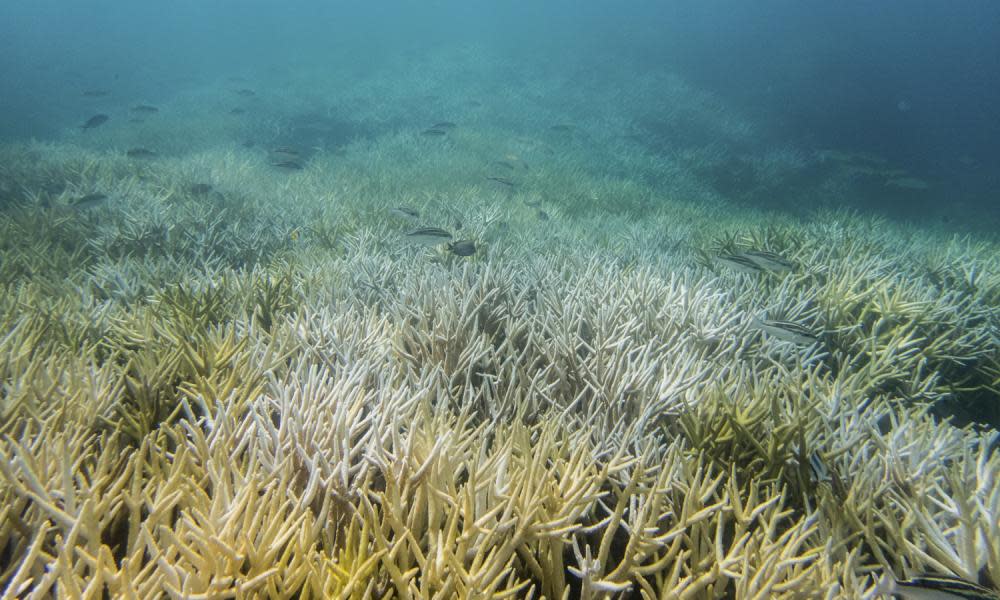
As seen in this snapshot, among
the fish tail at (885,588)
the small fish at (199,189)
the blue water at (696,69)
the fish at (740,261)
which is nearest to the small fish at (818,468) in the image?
the fish tail at (885,588)

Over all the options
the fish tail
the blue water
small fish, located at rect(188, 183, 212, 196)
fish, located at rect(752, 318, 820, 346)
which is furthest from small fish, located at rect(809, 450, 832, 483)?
the blue water

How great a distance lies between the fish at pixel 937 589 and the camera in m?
1.33

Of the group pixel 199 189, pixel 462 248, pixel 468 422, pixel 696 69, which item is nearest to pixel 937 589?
pixel 468 422

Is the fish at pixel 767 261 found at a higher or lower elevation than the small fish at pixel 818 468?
higher

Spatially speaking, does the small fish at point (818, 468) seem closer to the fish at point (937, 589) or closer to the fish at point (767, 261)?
the fish at point (937, 589)

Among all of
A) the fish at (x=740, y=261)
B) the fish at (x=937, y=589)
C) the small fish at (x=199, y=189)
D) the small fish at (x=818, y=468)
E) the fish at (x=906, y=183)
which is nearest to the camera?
the fish at (x=937, y=589)

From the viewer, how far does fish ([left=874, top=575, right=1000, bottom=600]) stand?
1329mm

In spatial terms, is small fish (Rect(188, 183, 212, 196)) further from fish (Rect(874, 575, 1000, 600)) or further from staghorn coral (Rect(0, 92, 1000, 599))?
fish (Rect(874, 575, 1000, 600))

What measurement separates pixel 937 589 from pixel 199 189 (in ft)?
30.6

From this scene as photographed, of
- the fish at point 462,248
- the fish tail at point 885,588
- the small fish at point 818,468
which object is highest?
the fish tail at point 885,588

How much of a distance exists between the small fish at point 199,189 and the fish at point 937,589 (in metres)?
8.99

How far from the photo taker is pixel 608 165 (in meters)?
16.3

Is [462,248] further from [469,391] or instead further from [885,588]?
[885,588]

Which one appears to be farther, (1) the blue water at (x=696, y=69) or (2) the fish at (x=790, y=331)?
(1) the blue water at (x=696, y=69)
